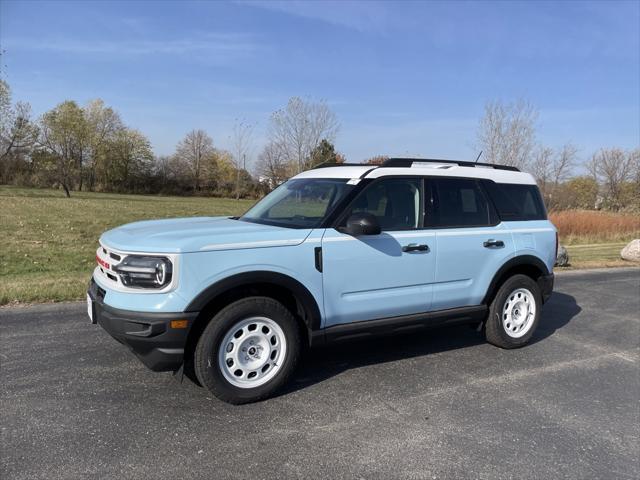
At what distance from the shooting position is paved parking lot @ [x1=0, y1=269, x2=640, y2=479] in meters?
3.03

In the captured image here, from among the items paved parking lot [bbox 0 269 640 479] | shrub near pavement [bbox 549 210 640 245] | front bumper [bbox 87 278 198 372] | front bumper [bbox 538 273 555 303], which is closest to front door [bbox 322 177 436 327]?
paved parking lot [bbox 0 269 640 479]

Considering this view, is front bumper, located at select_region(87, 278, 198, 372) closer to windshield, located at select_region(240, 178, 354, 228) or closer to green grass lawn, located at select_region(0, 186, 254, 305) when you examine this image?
windshield, located at select_region(240, 178, 354, 228)

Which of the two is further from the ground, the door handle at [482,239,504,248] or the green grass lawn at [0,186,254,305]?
the door handle at [482,239,504,248]

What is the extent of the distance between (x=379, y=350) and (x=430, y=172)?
74.3 inches

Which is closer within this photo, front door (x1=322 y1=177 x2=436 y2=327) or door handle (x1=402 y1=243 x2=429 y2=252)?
front door (x1=322 y1=177 x2=436 y2=327)

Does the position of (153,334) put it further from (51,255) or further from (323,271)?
(51,255)

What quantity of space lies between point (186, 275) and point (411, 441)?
75.4 inches

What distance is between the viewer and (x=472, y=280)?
498 centimetres

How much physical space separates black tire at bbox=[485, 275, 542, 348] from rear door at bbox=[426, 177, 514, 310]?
0.27m

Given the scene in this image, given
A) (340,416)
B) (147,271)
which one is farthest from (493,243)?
(147,271)

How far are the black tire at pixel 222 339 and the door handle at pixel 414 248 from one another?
3.96 feet

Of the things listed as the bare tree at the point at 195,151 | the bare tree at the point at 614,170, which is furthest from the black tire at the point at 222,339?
the bare tree at the point at 195,151

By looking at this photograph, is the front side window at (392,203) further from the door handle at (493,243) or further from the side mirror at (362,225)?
the door handle at (493,243)

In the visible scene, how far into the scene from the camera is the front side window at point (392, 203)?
4.39 metres
